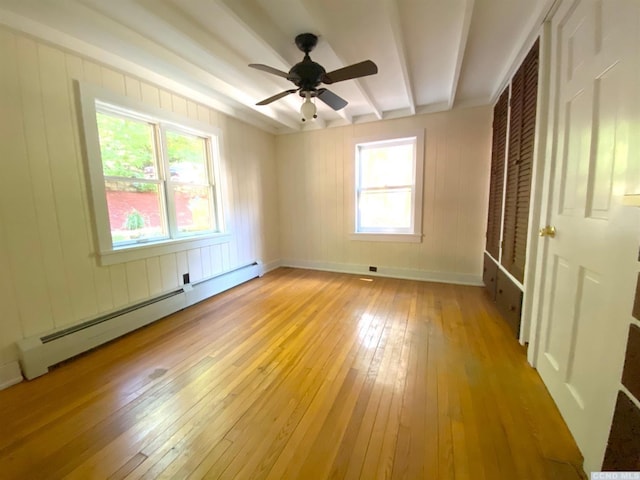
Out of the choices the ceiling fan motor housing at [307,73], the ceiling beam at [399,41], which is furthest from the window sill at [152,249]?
the ceiling beam at [399,41]

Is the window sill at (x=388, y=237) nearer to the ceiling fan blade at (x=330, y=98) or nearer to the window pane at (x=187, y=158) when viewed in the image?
the ceiling fan blade at (x=330, y=98)

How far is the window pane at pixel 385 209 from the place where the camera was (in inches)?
152

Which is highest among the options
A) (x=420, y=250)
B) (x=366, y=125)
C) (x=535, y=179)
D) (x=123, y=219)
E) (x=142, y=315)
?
(x=366, y=125)

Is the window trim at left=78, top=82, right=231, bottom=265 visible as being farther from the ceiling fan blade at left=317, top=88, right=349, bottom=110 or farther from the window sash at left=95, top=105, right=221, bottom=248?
the ceiling fan blade at left=317, top=88, right=349, bottom=110

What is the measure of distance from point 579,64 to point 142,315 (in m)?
3.64

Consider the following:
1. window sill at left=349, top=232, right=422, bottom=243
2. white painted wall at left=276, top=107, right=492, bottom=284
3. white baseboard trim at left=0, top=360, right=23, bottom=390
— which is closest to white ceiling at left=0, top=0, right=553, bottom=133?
white painted wall at left=276, top=107, right=492, bottom=284

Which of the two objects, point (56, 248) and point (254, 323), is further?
point (254, 323)

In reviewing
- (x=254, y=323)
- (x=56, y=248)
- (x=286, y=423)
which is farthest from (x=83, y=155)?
(x=286, y=423)

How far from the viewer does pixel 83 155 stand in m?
2.04

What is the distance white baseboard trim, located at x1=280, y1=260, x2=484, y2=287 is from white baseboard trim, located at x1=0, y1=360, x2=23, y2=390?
3373mm

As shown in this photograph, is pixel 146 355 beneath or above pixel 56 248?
beneath

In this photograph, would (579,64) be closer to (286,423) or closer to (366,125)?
(286,423)

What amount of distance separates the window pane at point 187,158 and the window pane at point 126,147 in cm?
22

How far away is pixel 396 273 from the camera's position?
395 cm
